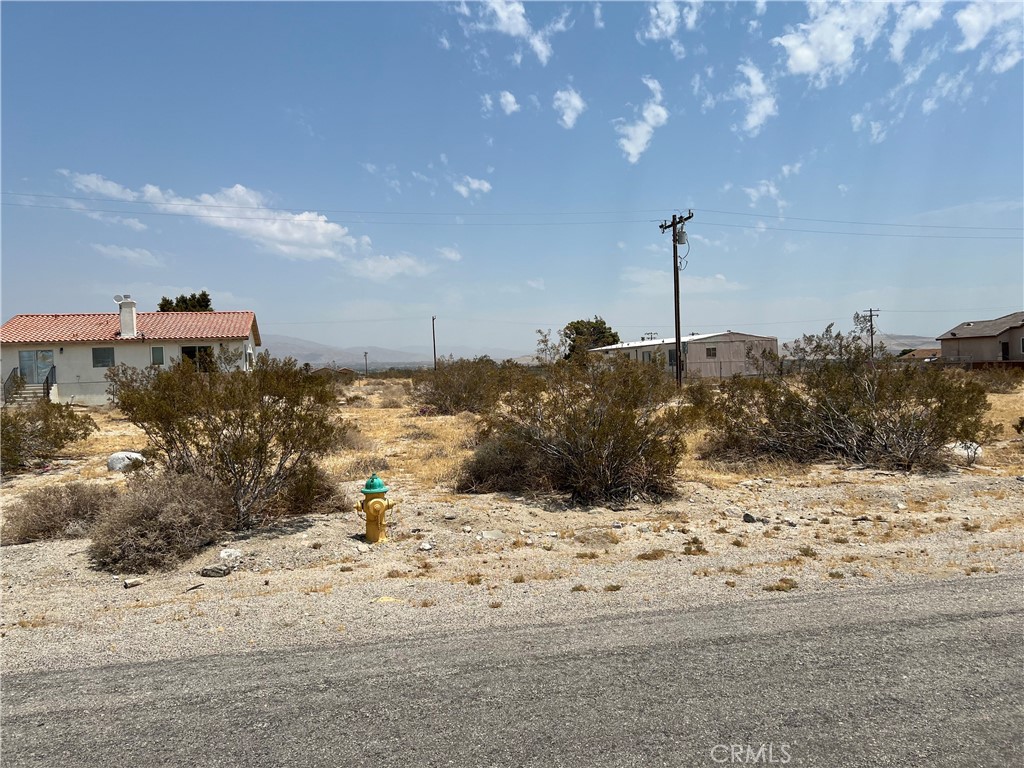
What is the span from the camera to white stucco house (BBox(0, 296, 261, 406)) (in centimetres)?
3011

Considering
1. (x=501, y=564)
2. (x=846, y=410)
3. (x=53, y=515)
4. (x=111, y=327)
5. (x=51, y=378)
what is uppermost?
(x=111, y=327)

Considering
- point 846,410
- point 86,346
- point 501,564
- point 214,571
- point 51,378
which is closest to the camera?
point 214,571

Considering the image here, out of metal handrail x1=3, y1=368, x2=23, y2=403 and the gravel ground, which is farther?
metal handrail x1=3, y1=368, x2=23, y2=403

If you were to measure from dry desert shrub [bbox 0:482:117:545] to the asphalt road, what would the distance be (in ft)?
14.7

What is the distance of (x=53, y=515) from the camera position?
7.62 metres

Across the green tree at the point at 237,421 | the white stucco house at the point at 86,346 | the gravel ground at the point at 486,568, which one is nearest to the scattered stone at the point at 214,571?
the gravel ground at the point at 486,568

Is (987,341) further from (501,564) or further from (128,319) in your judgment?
(128,319)

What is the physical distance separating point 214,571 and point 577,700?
14.0ft

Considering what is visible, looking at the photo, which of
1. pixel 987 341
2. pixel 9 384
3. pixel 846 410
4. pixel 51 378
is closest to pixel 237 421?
pixel 846 410

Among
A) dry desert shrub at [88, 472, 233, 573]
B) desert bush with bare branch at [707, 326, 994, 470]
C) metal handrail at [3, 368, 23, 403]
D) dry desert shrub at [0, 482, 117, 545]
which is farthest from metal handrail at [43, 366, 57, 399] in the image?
desert bush with bare branch at [707, 326, 994, 470]

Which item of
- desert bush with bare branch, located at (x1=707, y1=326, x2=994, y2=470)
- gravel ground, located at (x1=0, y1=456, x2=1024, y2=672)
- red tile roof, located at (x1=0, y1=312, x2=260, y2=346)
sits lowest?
gravel ground, located at (x1=0, y1=456, x2=1024, y2=672)

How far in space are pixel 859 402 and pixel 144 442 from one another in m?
16.8

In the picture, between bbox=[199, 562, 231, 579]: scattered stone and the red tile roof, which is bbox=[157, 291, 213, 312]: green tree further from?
bbox=[199, 562, 231, 579]: scattered stone

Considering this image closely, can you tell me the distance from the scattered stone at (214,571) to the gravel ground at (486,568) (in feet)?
0.21
